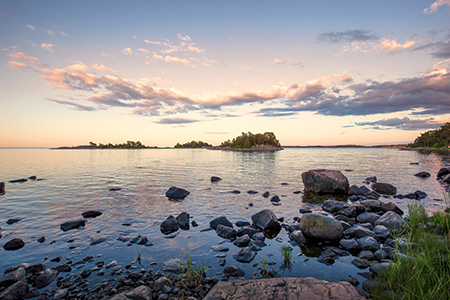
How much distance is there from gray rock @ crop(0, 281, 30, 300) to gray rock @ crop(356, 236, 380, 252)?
12047 mm

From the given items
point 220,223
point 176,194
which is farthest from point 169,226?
point 176,194

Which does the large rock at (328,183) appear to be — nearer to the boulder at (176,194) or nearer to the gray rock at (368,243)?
the gray rock at (368,243)

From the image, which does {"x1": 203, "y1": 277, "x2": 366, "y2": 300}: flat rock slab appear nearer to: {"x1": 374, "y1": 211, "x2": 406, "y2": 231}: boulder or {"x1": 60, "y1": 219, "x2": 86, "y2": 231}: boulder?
{"x1": 374, "y1": 211, "x2": 406, "y2": 231}: boulder

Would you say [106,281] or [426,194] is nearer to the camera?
[106,281]

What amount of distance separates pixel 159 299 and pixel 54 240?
25.6 feet

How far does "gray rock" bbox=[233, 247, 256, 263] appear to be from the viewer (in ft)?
27.9

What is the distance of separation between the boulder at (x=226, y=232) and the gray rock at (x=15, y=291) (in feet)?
24.2

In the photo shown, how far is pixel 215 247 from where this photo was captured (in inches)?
381

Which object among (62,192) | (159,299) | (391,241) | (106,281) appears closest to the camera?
(159,299)

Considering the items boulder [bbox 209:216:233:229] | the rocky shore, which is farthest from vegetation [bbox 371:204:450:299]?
boulder [bbox 209:216:233:229]

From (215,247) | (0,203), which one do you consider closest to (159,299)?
(215,247)

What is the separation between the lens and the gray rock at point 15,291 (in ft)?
19.9

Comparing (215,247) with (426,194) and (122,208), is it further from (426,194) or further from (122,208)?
(426,194)

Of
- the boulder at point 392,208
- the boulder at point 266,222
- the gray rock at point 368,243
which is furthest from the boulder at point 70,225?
the boulder at point 392,208
